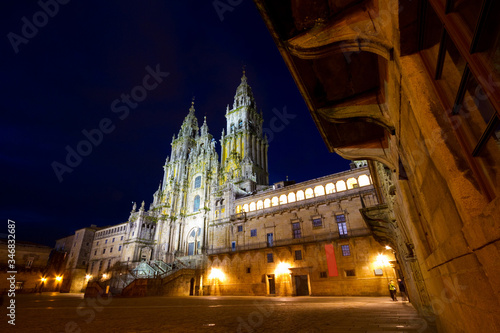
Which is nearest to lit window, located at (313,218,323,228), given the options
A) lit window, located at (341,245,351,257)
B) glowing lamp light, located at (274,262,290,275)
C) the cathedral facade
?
the cathedral facade

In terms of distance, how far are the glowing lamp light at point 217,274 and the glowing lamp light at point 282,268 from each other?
8.46m

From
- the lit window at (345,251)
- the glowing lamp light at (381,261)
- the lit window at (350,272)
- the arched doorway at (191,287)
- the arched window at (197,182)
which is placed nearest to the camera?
the glowing lamp light at (381,261)

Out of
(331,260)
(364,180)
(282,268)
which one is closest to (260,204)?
(282,268)

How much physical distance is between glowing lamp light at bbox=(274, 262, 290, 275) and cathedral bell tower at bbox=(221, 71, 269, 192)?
52.6ft

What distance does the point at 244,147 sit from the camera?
158 ft

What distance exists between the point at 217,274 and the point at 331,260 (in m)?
16.5

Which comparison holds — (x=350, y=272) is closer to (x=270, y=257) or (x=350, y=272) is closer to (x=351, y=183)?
(x=270, y=257)

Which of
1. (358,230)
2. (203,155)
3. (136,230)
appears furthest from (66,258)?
(358,230)

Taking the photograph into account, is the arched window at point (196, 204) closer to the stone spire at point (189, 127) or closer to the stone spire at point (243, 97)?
the stone spire at point (189, 127)

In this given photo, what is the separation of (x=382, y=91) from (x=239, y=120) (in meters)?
50.7

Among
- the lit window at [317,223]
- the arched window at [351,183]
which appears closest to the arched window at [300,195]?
the lit window at [317,223]

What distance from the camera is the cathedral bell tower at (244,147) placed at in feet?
142

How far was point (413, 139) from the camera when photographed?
301cm

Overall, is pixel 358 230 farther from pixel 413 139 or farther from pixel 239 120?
pixel 239 120
